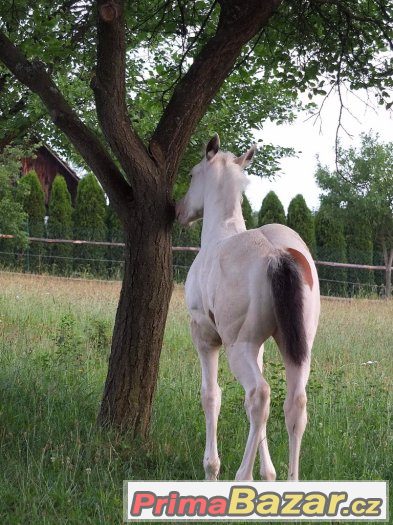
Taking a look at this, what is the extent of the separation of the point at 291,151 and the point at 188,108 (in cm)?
1787

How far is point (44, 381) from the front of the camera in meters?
7.08

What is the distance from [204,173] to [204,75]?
919 mm

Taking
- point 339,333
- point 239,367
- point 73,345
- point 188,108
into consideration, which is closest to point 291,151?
point 339,333

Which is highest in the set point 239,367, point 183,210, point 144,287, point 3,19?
point 3,19

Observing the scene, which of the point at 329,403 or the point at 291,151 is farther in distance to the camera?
the point at 291,151

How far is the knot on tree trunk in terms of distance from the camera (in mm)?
5641

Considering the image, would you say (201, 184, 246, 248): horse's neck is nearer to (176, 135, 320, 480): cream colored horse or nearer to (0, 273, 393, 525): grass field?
(176, 135, 320, 480): cream colored horse

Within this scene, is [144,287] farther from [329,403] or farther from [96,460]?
[329,403]

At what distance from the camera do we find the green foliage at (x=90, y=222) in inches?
981

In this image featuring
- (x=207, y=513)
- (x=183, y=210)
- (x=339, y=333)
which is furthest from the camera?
(x=339, y=333)

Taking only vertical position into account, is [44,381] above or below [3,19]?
below

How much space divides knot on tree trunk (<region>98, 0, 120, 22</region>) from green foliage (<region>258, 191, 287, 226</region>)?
69.6 feet

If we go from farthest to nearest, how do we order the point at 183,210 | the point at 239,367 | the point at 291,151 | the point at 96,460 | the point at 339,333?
the point at 291,151, the point at 339,333, the point at 183,210, the point at 96,460, the point at 239,367

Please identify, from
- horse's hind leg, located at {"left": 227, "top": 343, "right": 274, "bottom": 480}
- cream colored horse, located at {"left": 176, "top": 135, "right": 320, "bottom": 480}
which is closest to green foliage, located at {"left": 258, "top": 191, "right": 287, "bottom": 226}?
cream colored horse, located at {"left": 176, "top": 135, "right": 320, "bottom": 480}
